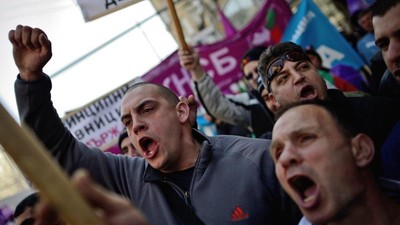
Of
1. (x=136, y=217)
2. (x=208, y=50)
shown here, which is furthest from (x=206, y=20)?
(x=136, y=217)

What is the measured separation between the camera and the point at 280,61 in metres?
2.67

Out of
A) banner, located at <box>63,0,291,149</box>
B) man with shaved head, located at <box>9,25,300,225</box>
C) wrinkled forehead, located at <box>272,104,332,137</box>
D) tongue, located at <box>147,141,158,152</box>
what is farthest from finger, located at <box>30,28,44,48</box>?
banner, located at <box>63,0,291,149</box>

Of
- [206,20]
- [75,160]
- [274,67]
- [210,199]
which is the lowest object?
[210,199]

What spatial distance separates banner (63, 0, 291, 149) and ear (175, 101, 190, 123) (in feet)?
9.28

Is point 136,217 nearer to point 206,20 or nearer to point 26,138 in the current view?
point 26,138

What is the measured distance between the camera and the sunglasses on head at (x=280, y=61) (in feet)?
8.68

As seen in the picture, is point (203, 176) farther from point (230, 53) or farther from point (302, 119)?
point (230, 53)

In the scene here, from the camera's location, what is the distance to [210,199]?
80.8 inches

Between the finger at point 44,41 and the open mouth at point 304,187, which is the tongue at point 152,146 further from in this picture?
the open mouth at point 304,187

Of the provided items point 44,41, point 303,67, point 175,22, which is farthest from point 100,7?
point 303,67

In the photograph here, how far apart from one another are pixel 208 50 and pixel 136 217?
4.78m

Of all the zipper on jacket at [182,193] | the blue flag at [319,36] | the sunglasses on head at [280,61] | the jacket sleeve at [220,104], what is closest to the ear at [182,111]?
the zipper on jacket at [182,193]

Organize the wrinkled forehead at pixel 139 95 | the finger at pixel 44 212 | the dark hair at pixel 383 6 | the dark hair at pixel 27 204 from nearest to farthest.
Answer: the finger at pixel 44 212 → the dark hair at pixel 383 6 → the wrinkled forehead at pixel 139 95 → the dark hair at pixel 27 204

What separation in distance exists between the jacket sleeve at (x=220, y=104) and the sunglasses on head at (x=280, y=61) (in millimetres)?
1318
